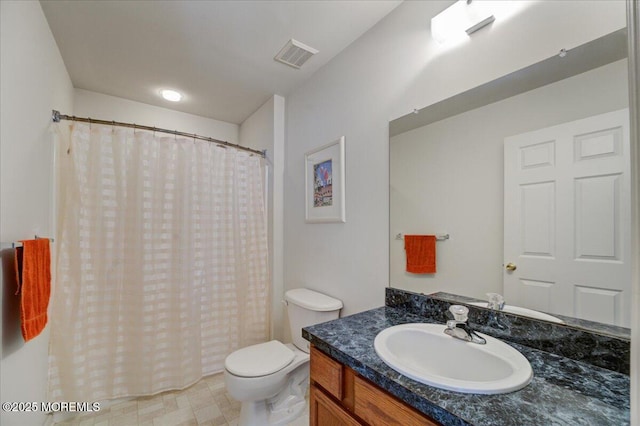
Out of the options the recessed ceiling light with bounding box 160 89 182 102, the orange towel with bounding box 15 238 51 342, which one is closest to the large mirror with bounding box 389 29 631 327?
the orange towel with bounding box 15 238 51 342

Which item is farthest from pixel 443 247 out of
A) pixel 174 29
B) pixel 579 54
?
pixel 174 29

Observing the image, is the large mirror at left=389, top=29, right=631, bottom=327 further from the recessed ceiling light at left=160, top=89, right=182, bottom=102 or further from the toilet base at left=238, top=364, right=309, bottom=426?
the recessed ceiling light at left=160, top=89, right=182, bottom=102

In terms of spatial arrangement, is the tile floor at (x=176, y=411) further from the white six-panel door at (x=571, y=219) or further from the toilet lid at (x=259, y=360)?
the white six-panel door at (x=571, y=219)

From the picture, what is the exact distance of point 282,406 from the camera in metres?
1.68

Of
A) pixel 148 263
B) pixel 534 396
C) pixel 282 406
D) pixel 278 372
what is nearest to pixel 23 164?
pixel 148 263

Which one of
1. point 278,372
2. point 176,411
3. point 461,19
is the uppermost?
point 461,19

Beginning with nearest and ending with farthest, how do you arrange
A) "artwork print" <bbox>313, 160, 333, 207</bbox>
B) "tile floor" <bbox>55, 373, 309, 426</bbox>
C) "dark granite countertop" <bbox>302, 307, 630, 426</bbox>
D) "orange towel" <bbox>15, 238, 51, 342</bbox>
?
"dark granite countertop" <bbox>302, 307, 630, 426</bbox>
"orange towel" <bbox>15, 238, 51, 342</bbox>
"tile floor" <bbox>55, 373, 309, 426</bbox>
"artwork print" <bbox>313, 160, 333, 207</bbox>

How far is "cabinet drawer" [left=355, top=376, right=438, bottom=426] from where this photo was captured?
→ 0.70m

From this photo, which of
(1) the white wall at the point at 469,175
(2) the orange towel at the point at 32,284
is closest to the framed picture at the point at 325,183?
(1) the white wall at the point at 469,175

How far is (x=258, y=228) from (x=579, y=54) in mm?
2150

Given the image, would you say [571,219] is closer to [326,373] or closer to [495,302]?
[495,302]

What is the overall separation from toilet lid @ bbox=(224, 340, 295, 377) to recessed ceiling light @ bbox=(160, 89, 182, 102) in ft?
7.21

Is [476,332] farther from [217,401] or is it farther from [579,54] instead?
[217,401]

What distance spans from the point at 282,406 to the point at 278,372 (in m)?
0.35
